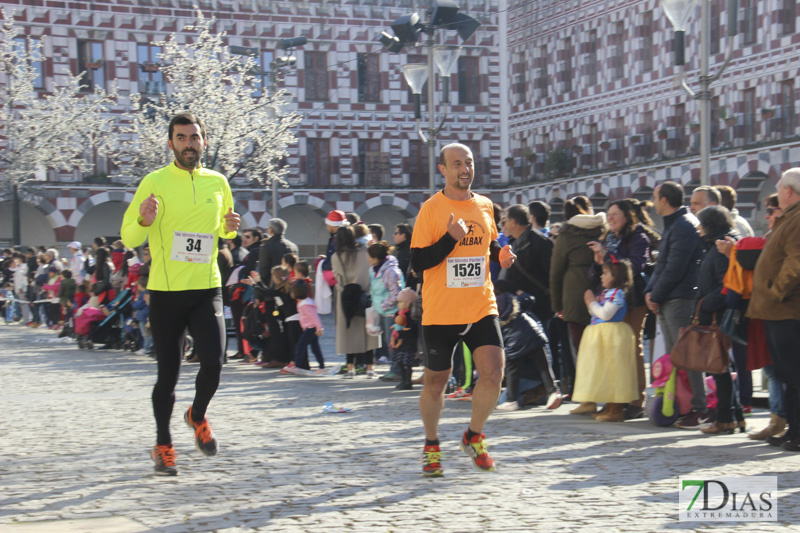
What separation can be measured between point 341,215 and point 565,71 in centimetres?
3381

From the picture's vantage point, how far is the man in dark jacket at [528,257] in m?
11.5

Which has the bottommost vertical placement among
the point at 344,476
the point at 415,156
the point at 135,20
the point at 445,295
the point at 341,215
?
the point at 344,476

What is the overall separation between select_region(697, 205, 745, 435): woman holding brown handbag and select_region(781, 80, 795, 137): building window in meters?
27.8

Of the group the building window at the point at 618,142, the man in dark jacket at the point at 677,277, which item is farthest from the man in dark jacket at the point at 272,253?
the building window at the point at 618,142

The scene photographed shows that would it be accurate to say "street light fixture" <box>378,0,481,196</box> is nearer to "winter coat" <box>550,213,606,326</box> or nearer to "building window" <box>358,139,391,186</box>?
"winter coat" <box>550,213,606,326</box>

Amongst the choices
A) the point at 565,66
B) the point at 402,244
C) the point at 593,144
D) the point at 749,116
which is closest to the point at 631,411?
the point at 402,244

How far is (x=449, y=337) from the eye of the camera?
286 inches

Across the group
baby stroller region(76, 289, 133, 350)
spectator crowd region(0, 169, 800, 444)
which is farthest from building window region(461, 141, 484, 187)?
spectator crowd region(0, 169, 800, 444)

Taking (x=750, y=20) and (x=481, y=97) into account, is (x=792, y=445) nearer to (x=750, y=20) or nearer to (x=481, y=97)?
(x=750, y=20)

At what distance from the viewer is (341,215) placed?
615 inches

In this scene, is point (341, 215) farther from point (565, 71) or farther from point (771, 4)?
point (565, 71)

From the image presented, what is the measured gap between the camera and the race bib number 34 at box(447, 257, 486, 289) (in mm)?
7242

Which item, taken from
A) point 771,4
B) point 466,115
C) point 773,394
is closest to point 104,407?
point 773,394

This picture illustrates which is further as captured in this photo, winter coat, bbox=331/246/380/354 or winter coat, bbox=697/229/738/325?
winter coat, bbox=331/246/380/354
